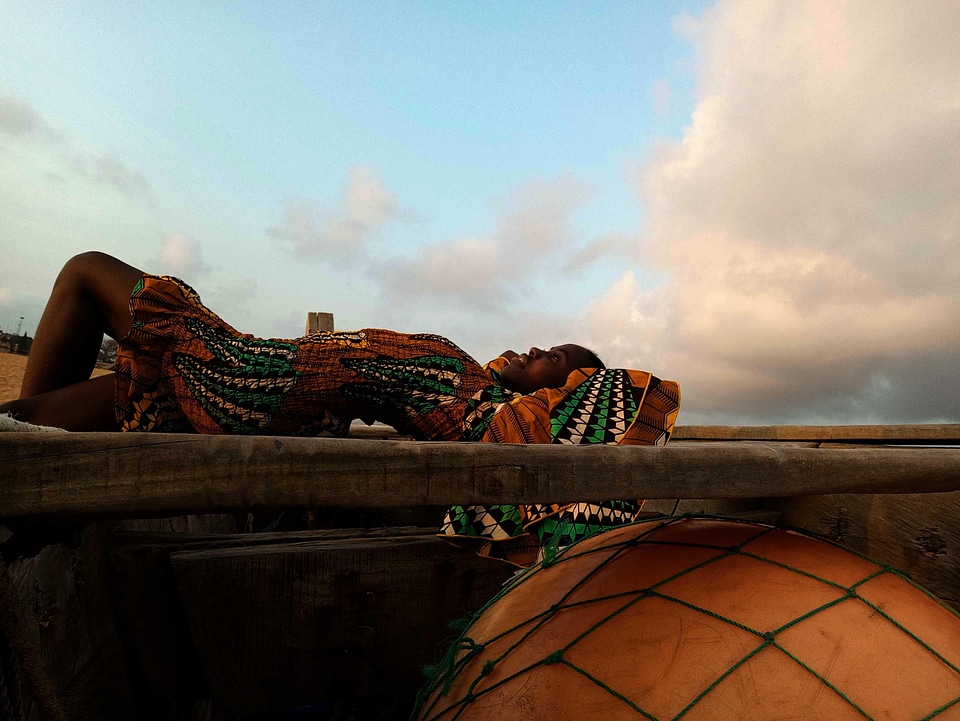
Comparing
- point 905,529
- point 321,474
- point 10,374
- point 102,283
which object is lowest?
point 905,529

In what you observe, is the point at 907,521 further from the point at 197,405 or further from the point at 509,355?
the point at 197,405

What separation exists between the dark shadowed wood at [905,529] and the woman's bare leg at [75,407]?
2784 mm

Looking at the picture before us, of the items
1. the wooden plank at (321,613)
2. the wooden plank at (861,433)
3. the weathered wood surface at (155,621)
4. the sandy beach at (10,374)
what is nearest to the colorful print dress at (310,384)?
the wooden plank at (321,613)

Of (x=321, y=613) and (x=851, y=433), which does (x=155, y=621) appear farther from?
(x=851, y=433)

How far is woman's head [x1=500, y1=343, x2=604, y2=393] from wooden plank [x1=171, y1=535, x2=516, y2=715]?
3.74 feet

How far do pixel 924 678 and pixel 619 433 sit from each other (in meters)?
1.30

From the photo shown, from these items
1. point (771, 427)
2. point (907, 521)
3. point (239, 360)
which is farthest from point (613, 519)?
point (771, 427)

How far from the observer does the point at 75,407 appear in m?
2.72

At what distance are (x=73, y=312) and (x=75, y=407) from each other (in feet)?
1.38

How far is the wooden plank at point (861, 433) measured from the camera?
9.37 feet

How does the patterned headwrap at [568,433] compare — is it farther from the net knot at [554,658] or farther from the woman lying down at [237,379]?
the net knot at [554,658]

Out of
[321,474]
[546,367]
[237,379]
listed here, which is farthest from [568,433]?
[321,474]

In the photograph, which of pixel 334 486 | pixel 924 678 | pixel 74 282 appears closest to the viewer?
pixel 334 486

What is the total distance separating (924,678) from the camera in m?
1.02
